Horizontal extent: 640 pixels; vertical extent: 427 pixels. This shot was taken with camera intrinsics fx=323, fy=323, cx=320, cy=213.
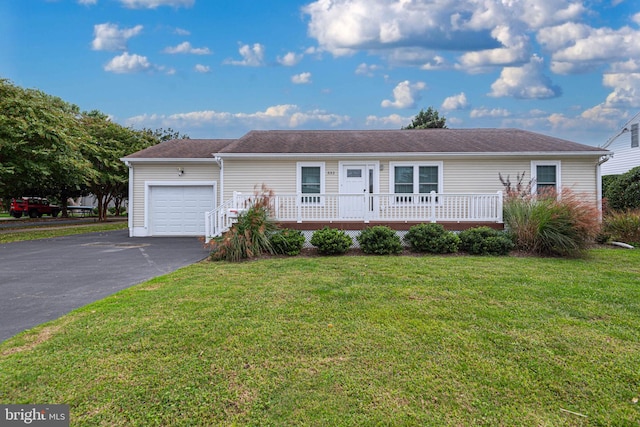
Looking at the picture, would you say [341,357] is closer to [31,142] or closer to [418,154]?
[418,154]

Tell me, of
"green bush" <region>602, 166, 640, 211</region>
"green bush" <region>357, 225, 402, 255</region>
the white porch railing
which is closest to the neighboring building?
"green bush" <region>602, 166, 640, 211</region>

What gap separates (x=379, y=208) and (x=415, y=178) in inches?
104

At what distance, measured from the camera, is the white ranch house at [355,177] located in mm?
9805

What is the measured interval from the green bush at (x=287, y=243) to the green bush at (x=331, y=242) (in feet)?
1.35

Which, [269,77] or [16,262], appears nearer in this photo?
[16,262]

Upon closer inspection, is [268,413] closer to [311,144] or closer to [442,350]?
[442,350]

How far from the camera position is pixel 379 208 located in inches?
402

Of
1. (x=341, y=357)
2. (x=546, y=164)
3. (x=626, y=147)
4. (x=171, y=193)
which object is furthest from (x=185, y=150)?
(x=626, y=147)

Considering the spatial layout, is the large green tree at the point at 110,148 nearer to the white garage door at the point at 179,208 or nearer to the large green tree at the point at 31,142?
the large green tree at the point at 31,142

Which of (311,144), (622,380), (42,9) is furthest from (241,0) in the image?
(622,380)

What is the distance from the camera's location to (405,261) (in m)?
7.36

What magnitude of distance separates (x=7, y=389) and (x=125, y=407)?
1.01 metres

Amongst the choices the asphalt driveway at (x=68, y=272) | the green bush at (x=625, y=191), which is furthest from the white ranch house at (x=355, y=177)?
the green bush at (x=625, y=191)

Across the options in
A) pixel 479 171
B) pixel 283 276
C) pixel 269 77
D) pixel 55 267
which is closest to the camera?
pixel 283 276
